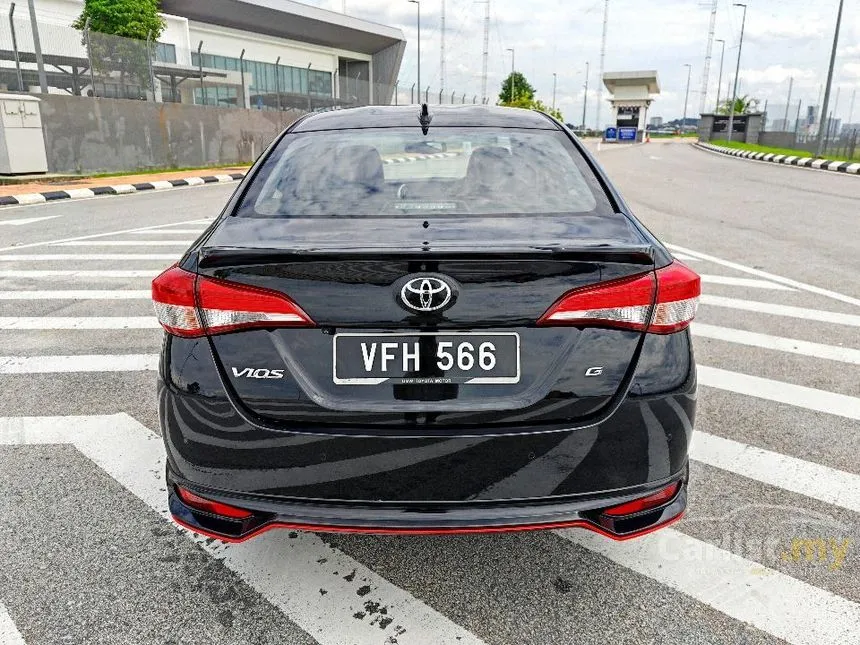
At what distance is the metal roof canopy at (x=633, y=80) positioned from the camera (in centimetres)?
8688

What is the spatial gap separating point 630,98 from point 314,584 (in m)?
94.7

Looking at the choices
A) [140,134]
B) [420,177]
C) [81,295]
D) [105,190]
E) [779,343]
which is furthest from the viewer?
[140,134]

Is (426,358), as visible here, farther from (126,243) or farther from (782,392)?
(126,243)

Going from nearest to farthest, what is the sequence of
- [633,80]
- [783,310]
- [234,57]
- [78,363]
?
1. [78,363]
2. [783,310]
3. [234,57]
4. [633,80]

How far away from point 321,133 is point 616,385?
5.52ft

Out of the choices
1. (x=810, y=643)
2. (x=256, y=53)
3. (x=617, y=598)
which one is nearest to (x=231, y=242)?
(x=617, y=598)

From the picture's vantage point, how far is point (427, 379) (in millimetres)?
1911

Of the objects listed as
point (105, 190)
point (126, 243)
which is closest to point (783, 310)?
point (126, 243)

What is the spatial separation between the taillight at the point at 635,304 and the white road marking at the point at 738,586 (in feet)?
2.99

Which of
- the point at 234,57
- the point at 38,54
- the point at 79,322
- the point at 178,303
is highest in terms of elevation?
the point at 234,57

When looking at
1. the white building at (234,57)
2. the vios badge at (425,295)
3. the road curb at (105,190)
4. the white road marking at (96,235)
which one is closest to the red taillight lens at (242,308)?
the vios badge at (425,295)

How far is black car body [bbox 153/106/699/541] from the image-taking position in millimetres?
1902

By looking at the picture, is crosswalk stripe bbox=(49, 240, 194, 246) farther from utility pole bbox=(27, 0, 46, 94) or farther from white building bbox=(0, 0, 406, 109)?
utility pole bbox=(27, 0, 46, 94)

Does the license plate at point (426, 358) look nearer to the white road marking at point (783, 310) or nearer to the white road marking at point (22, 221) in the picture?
the white road marking at point (783, 310)
